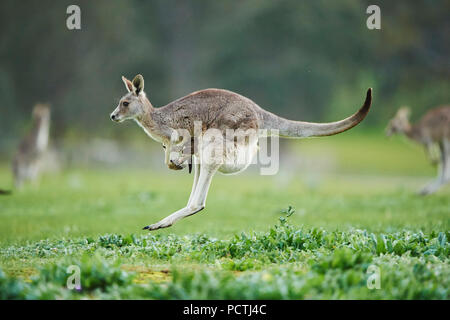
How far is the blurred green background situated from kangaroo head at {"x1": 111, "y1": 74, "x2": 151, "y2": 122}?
76.5 ft

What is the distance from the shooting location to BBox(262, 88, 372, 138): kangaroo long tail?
6.83 meters

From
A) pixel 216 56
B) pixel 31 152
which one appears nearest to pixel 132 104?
pixel 31 152

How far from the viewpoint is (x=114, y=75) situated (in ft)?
103

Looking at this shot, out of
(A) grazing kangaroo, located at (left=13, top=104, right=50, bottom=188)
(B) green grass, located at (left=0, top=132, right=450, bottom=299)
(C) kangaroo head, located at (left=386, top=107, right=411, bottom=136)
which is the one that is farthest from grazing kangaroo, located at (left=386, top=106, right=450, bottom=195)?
(A) grazing kangaroo, located at (left=13, top=104, right=50, bottom=188)

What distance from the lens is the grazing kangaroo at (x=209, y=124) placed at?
22.8 ft

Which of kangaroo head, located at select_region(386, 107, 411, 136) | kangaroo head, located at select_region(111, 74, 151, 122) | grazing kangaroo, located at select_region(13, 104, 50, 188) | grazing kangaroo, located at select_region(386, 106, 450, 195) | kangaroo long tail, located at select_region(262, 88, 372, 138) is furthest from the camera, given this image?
grazing kangaroo, located at select_region(13, 104, 50, 188)

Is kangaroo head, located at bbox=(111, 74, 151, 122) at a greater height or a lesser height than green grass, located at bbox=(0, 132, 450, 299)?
greater

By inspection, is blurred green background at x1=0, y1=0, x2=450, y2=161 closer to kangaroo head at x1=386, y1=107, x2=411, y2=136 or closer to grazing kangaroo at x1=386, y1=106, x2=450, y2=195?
kangaroo head at x1=386, y1=107, x2=411, y2=136

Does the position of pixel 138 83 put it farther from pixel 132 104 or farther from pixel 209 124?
pixel 209 124

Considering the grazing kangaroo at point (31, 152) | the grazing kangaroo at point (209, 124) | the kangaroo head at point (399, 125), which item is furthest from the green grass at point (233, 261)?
the grazing kangaroo at point (31, 152)

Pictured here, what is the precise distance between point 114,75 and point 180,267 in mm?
26922

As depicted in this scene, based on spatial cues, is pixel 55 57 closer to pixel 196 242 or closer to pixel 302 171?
pixel 302 171
